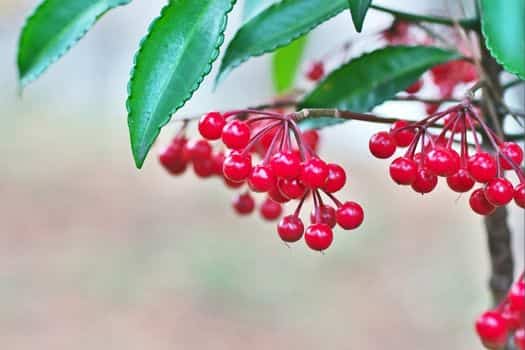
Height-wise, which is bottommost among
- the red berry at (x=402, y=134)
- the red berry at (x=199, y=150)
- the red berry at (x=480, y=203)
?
the red berry at (x=199, y=150)

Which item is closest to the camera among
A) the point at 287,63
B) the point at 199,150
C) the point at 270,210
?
the point at 199,150

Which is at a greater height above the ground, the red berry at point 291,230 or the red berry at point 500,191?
the red berry at point 500,191

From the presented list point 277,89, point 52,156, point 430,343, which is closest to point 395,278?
point 430,343

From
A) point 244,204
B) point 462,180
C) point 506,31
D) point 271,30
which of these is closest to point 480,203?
point 462,180

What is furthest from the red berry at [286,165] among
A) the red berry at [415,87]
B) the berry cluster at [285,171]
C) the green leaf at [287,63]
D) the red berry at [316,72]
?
the green leaf at [287,63]

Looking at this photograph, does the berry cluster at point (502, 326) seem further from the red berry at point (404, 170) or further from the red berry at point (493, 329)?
the red berry at point (404, 170)

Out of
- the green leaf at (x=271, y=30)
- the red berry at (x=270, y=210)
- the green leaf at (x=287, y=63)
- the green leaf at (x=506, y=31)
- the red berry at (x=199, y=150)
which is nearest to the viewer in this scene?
the green leaf at (x=506, y=31)

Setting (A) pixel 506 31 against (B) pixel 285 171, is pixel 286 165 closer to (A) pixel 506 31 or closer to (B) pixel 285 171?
(B) pixel 285 171
